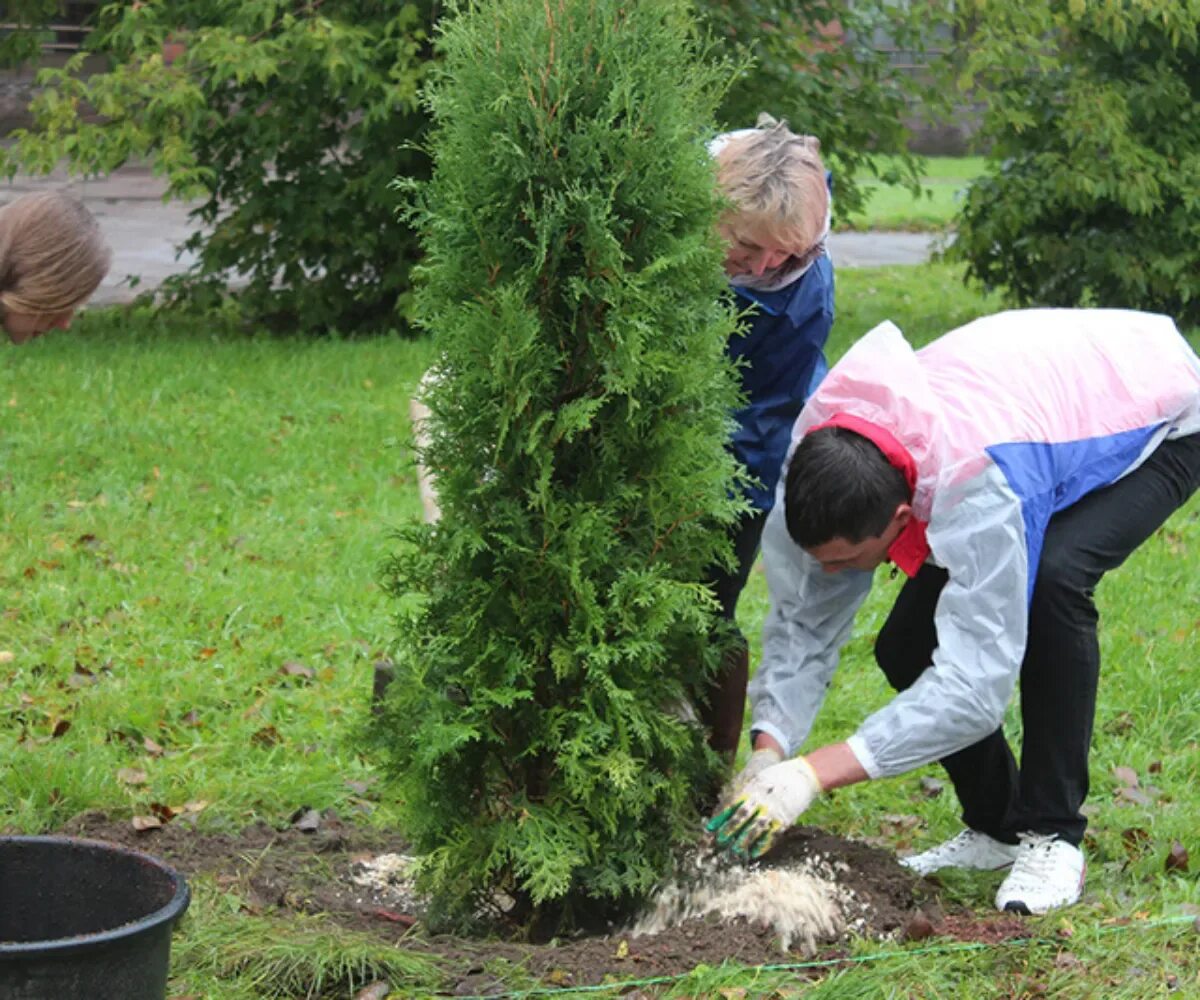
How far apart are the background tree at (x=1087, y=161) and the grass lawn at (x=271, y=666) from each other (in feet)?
14.4

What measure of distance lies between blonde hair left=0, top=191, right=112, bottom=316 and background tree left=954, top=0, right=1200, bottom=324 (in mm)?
8309

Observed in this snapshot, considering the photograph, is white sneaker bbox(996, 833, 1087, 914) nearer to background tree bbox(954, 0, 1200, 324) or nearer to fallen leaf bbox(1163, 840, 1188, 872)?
fallen leaf bbox(1163, 840, 1188, 872)

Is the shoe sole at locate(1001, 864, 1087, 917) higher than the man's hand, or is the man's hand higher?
the man's hand

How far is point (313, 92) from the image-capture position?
10.7m

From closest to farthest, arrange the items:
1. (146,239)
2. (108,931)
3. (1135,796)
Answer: (108,931)
(1135,796)
(146,239)

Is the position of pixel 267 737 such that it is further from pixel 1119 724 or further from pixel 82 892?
pixel 1119 724

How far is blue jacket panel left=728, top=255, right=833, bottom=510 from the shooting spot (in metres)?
3.90

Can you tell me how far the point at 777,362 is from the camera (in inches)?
158

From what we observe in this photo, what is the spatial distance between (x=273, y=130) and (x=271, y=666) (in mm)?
6155

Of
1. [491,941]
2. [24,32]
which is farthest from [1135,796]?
[24,32]

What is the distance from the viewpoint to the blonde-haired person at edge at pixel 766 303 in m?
3.62

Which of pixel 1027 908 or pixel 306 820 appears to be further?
pixel 306 820

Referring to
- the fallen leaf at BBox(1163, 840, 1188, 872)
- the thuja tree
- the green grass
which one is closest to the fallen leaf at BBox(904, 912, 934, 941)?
the thuja tree

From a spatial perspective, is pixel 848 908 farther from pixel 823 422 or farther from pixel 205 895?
pixel 205 895
